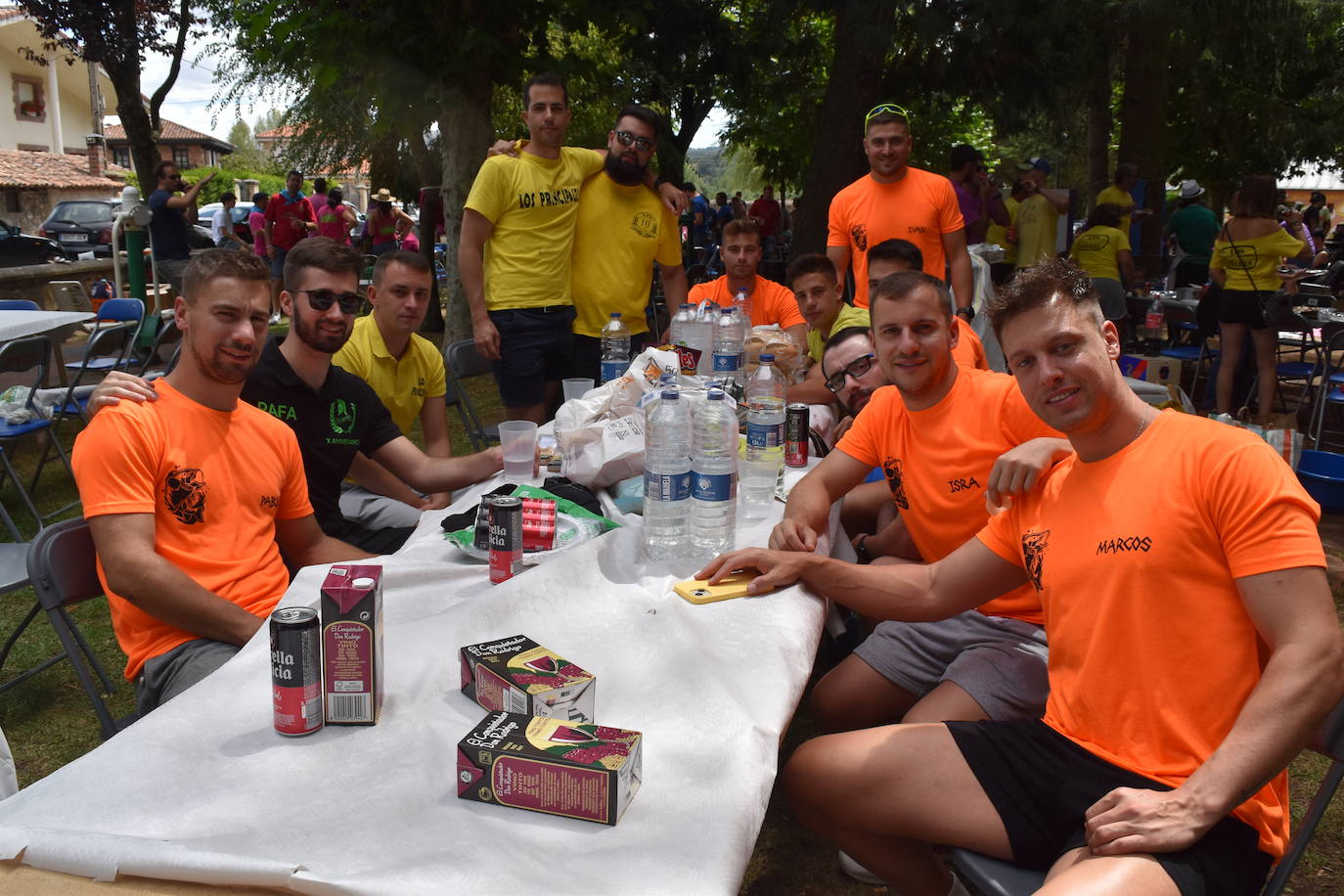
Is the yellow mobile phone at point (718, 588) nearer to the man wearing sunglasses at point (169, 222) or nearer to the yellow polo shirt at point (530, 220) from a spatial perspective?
the yellow polo shirt at point (530, 220)

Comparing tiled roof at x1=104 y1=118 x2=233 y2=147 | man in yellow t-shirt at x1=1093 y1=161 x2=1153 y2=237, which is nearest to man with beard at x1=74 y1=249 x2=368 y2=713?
man in yellow t-shirt at x1=1093 y1=161 x2=1153 y2=237

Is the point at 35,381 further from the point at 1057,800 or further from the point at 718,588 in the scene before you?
the point at 1057,800

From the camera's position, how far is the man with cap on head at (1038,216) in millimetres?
9648

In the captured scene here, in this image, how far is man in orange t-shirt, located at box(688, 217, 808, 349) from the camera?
17.7 feet

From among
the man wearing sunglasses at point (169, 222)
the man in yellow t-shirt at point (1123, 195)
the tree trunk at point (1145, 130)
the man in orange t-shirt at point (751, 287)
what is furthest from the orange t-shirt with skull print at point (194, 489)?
the tree trunk at point (1145, 130)

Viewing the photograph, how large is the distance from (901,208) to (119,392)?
159 inches

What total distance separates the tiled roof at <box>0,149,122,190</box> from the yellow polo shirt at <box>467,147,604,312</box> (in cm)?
3923

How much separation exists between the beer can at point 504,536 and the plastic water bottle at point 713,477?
51 centimetres

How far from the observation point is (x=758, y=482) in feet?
10.4

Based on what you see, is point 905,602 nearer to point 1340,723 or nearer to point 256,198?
point 1340,723

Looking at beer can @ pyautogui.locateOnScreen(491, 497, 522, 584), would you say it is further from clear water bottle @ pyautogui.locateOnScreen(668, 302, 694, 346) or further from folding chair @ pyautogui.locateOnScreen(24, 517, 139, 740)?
clear water bottle @ pyautogui.locateOnScreen(668, 302, 694, 346)

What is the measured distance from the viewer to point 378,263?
3902 mm

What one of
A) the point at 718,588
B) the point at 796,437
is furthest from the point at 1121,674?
the point at 796,437

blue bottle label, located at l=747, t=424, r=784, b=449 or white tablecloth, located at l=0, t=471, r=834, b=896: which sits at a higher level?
blue bottle label, located at l=747, t=424, r=784, b=449
